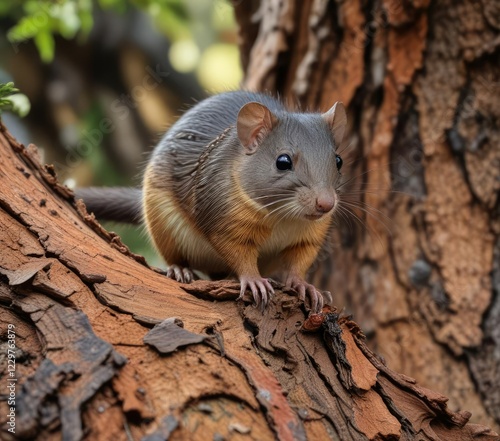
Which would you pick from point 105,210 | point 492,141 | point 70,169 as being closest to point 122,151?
point 70,169

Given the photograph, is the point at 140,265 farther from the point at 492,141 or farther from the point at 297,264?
the point at 492,141

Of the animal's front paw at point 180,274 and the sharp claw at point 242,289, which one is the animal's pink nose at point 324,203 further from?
the animal's front paw at point 180,274

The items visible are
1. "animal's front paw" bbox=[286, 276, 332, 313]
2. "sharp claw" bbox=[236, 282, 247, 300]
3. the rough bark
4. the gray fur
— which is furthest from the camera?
the gray fur

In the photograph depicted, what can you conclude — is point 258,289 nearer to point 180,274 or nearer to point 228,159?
point 180,274

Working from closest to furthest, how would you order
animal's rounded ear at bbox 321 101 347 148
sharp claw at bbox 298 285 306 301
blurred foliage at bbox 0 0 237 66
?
sharp claw at bbox 298 285 306 301 < animal's rounded ear at bbox 321 101 347 148 < blurred foliage at bbox 0 0 237 66

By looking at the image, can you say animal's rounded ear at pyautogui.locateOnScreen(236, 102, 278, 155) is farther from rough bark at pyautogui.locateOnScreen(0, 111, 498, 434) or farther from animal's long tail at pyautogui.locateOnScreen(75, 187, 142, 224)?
animal's long tail at pyautogui.locateOnScreen(75, 187, 142, 224)

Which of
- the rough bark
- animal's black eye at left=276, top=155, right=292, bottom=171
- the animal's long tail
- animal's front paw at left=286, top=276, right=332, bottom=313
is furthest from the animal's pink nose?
the animal's long tail

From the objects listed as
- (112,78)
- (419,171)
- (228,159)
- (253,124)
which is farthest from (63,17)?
(112,78)

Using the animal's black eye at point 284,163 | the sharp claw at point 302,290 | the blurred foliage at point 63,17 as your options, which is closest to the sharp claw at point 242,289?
the sharp claw at point 302,290
